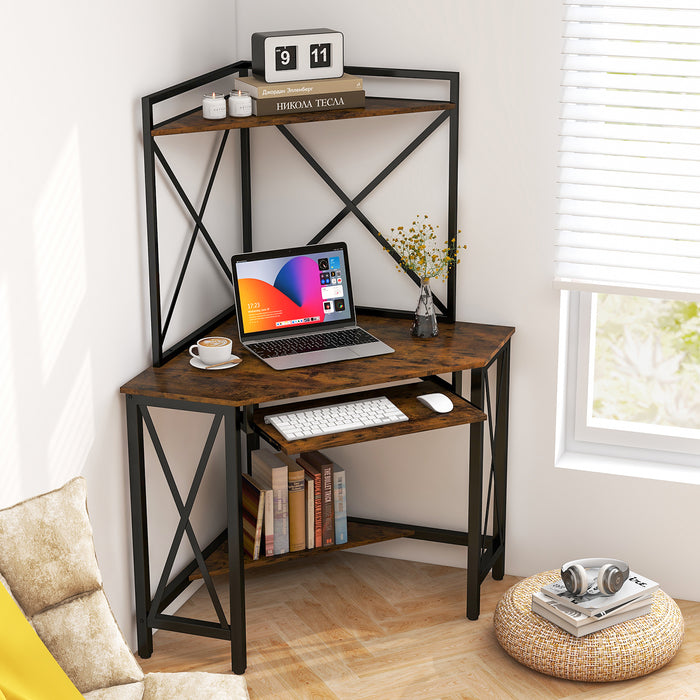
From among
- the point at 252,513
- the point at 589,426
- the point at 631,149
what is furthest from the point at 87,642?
the point at 631,149

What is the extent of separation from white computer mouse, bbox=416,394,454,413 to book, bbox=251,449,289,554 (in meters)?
0.49

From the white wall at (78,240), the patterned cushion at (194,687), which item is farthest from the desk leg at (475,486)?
the patterned cushion at (194,687)

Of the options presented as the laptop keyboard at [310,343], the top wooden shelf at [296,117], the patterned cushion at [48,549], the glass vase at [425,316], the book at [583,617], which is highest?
the top wooden shelf at [296,117]

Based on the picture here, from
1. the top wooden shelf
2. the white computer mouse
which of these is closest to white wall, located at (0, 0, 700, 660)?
the top wooden shelf

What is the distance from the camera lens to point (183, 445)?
3.19m

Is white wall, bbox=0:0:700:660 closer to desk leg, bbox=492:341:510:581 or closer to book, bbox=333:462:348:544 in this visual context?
desk leg, bbox=492:341:510:581

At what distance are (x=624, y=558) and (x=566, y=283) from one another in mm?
898

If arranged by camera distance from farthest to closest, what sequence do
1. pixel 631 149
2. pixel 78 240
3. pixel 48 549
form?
1. pixel 631 149
2. pixel 78 240
3. pixel 48 549

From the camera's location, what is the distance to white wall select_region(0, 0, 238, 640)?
232cm

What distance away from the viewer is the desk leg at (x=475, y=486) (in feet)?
10.0

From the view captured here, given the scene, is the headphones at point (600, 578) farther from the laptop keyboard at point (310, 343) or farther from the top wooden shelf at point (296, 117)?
the top wooden shelf at point (296, 117)

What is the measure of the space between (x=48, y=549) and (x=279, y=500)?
4.10 feet

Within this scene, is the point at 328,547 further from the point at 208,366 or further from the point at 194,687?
the point at 194,687

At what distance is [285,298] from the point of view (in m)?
3.14
